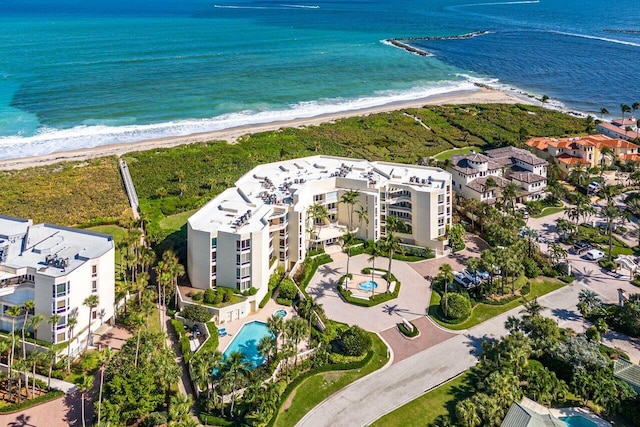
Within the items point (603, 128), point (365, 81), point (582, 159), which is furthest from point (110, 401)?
point (365, 81)

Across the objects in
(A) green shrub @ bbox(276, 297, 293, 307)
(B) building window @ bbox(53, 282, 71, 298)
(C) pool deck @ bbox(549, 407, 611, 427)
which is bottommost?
(C) pool deck @ bbox(549, 407, 611, 427)

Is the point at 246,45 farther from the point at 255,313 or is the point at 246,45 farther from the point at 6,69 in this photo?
the point at 255,313

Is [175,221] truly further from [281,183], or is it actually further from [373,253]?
[373,253]

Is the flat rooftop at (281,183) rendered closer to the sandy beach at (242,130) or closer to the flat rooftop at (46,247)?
the flat rooftop at (46,247)

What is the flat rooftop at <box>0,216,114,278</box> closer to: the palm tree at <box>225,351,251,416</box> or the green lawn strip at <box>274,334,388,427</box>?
the palm tree at <box>225,351,251,416</box>

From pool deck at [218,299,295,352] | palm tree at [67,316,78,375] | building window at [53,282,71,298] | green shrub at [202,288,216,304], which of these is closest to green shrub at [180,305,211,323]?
green shrub at [202,288,216,304]

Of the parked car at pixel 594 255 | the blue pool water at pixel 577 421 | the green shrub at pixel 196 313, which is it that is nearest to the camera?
the blue pool water at pixel 577 421

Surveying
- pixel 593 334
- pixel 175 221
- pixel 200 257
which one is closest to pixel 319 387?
pixel 200 257

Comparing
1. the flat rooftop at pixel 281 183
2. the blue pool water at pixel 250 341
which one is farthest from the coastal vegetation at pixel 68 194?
the blue pool water at pixel 250 341
